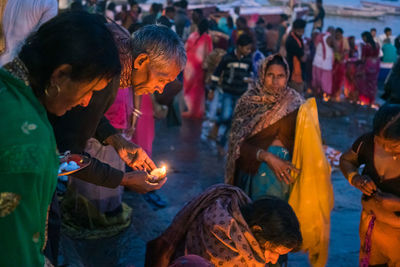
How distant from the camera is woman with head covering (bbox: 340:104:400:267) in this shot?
3070 millimetres

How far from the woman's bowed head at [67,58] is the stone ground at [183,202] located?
2545mm

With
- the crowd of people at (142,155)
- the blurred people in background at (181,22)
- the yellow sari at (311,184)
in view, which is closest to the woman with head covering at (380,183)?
the crowd of people at (142,155)

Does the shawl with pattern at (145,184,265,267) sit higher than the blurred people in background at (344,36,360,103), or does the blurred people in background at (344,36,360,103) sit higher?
the shawl with pattern at (145,184,265,267)

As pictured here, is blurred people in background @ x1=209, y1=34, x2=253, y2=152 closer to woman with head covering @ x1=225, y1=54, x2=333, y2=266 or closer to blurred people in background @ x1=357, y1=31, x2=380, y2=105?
woman with head covering @ x1=225, y1=54, x2=333, y2=266

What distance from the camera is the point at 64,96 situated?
154cm

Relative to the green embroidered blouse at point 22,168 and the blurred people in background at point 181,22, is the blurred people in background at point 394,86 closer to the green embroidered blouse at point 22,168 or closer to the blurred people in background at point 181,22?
the green embroidered blouse at point 22,168

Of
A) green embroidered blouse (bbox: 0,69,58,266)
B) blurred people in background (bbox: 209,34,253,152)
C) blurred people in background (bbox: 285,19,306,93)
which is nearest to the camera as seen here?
green embroidered blouse (bbox: 0,69,58,266)

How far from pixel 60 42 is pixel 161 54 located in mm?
1238

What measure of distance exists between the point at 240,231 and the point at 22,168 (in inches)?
68.1

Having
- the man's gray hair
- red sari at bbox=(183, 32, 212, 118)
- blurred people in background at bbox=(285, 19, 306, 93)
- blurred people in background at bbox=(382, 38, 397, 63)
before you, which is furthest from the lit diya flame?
blurred people in background at bbox=(382, 38, 397, 63)

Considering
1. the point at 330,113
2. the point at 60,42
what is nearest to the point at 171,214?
the point at 60,42

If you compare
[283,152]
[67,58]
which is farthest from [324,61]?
[67,58]

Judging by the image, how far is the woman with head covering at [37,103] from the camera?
Result: 135 cm

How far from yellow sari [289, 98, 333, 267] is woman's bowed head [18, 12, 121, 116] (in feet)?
9.03
